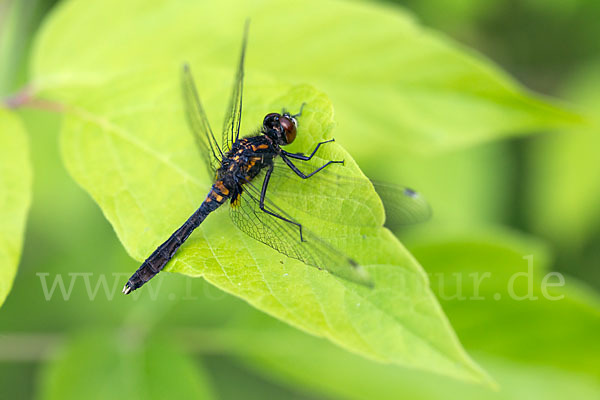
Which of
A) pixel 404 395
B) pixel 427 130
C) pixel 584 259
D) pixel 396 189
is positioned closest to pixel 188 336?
pixel 404 395

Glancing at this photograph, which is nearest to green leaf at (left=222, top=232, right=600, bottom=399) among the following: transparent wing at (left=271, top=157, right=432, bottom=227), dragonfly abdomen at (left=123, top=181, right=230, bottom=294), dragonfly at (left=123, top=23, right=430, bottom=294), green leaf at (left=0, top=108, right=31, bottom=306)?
transparent wing at (left=271, top=157, right=432, bottom=227)

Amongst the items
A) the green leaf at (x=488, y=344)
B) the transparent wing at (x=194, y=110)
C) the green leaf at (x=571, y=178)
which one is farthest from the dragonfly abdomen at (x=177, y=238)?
the green leaf at (x=571, y=178)

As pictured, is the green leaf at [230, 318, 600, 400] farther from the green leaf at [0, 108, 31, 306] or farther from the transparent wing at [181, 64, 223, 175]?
the green leaf at [0, 108, 31, 306]

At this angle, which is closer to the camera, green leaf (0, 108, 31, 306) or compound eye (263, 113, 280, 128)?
green leaf (0, 108, 31, 306)

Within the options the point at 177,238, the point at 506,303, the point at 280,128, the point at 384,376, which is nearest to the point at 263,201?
the point at 280,128

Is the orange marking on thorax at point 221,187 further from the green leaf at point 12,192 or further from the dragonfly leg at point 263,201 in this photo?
Result: the green leaf at point 12,192

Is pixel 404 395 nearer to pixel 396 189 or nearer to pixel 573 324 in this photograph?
pixel 573 324

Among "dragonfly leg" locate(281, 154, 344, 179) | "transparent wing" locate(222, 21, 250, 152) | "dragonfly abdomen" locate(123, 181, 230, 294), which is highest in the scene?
"transparent wing" locate(222, 21, 250, 152)
